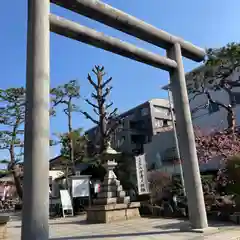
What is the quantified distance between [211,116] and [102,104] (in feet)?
34.4

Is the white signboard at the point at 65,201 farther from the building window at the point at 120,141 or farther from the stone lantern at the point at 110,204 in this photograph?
the building window at the point at 120,141

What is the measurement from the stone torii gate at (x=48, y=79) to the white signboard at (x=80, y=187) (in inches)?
354

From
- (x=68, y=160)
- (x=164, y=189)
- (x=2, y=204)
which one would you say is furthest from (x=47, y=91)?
(x=2, y=204)

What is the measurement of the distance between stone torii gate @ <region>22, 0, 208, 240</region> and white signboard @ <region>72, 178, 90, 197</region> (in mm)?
8996

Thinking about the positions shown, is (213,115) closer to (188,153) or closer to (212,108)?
(212,108)

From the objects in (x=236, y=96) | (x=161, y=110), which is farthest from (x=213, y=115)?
(x=161, y=110)

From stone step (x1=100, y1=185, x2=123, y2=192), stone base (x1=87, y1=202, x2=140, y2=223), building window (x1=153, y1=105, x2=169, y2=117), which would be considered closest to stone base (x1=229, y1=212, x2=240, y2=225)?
stone base (x1=87, y1=202, x2=140, y2=223)

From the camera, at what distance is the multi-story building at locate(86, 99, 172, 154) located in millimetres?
35875

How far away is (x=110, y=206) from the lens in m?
10.5

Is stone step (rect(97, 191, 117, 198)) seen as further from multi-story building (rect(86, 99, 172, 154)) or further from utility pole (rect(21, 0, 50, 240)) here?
multi-story building (rect(86, 99, 172, 154))

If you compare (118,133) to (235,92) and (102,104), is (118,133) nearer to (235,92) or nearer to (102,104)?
(235,92)

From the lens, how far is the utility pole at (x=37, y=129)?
4914mm

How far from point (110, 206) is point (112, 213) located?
240 mm

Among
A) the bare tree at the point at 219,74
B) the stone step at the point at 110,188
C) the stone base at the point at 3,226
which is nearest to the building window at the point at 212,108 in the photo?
the bare tree at the point at 219,74
